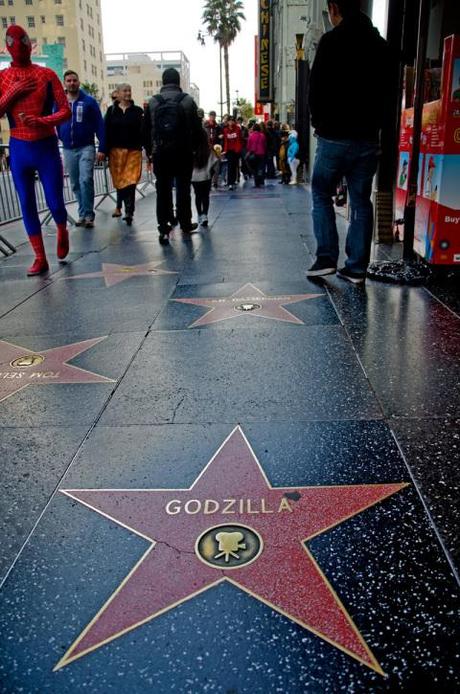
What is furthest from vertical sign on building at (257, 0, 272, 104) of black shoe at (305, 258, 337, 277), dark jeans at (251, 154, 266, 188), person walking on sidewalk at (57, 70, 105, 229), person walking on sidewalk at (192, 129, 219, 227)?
black shoe at (305, 258, 337, 277)

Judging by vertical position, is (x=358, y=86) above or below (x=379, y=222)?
above

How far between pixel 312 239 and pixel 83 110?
4127 mm

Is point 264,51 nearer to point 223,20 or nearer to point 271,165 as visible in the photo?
point 271,165

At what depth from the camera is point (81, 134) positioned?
9.01 metres

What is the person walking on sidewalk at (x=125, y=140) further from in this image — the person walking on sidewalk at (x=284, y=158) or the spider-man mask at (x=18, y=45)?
the person walking on sidewalk at (x=284, y=158)

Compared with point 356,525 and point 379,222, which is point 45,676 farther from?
point 379,222

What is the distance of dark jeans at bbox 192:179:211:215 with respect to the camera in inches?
351

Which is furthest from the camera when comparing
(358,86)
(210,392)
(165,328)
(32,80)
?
(32,80)

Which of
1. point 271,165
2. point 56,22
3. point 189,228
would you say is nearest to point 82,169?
point 189,228

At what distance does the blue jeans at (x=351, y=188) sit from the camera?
498 cm

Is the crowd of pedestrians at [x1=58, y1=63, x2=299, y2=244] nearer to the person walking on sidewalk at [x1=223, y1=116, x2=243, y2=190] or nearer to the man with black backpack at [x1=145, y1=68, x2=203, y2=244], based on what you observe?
the man with black backpack at [x1=145, y1=68, x2=203, y2=244]

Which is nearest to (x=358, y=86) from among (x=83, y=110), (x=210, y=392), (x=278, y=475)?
(x=210, y=392)

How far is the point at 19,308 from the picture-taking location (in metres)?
5.03

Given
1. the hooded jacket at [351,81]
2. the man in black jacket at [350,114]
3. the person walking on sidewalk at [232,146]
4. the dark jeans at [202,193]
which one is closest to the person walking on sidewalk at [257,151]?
the person walking on sidewalk at [232,146]
